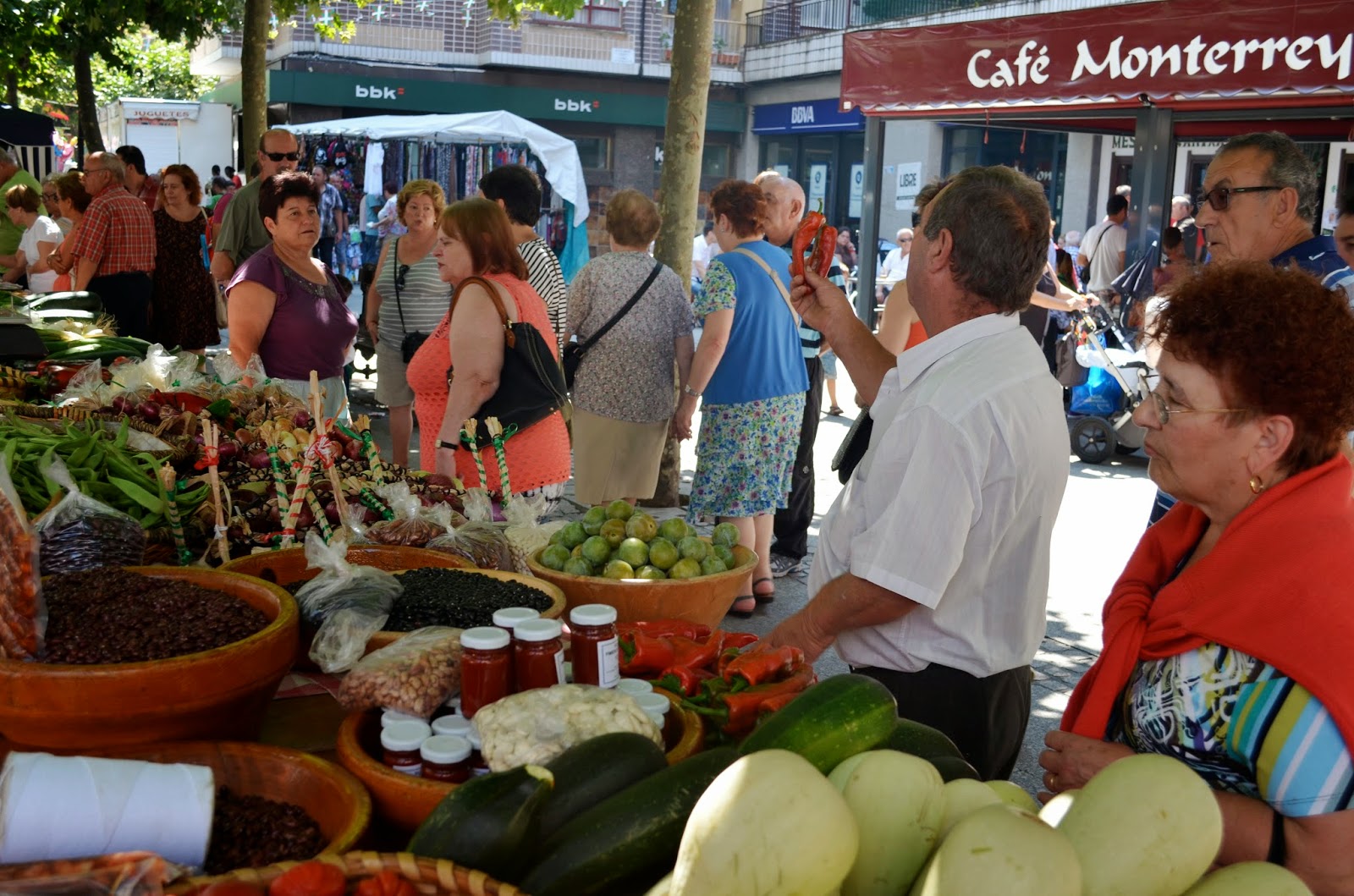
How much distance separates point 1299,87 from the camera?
30.0 ft

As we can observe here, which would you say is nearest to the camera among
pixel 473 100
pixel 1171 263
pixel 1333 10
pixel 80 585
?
pixel 80 585

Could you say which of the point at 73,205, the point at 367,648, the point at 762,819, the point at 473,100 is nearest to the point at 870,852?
the point at 762,819

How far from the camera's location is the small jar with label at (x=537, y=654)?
6.43 ft

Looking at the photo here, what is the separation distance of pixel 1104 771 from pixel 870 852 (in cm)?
30

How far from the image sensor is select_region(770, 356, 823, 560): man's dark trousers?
270 inches

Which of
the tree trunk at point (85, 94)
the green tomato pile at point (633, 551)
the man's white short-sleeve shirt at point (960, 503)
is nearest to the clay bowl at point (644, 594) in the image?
the green tomato pile at point (633, 551)

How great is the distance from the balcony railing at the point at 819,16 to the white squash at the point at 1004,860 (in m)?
31.3

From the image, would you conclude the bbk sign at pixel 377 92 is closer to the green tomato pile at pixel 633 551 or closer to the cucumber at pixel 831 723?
the green tomato pile at pixel 633 551

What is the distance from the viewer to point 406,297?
25.2 feet

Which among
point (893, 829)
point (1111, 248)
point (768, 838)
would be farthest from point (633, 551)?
point (1111, 248)

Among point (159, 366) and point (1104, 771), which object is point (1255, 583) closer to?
point (1104, 771)

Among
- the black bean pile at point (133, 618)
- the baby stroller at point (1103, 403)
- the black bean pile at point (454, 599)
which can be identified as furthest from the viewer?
the baby stroller at point (1103, 403)

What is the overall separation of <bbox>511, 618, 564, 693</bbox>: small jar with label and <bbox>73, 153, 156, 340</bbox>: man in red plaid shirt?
26.2ft

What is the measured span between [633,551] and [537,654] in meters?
1.14
